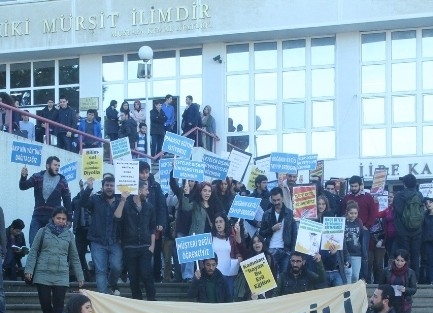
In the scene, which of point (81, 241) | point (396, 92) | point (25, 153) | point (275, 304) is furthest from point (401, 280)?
point (396, 92)

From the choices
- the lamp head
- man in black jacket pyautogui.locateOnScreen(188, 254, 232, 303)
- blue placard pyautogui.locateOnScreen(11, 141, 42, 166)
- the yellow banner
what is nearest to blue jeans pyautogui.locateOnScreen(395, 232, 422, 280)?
the yellow banner

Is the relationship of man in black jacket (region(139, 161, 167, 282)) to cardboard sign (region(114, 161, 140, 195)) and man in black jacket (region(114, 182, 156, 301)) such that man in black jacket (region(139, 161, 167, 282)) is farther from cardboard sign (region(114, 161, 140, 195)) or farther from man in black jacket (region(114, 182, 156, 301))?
cardboard sign (region(114, 161, 140, 195))

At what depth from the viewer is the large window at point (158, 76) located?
32344 mm

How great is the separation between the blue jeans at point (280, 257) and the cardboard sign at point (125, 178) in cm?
233

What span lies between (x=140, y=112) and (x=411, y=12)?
724 centimetres

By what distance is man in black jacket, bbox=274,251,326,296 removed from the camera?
15.7 metres

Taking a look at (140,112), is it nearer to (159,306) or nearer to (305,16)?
(305,16)

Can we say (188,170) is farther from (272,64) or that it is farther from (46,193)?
(272,64)

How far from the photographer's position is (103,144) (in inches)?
975

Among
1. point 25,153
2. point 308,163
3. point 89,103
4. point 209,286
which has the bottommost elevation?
point 209,286

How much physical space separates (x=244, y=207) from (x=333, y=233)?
155 centimetres

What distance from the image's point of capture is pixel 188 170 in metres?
17.6

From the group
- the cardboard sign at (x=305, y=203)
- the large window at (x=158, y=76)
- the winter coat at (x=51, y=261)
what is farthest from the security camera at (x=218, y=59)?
the winter coat at (x=51, y=261)

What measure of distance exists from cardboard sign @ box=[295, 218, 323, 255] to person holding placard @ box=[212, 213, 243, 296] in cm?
102
